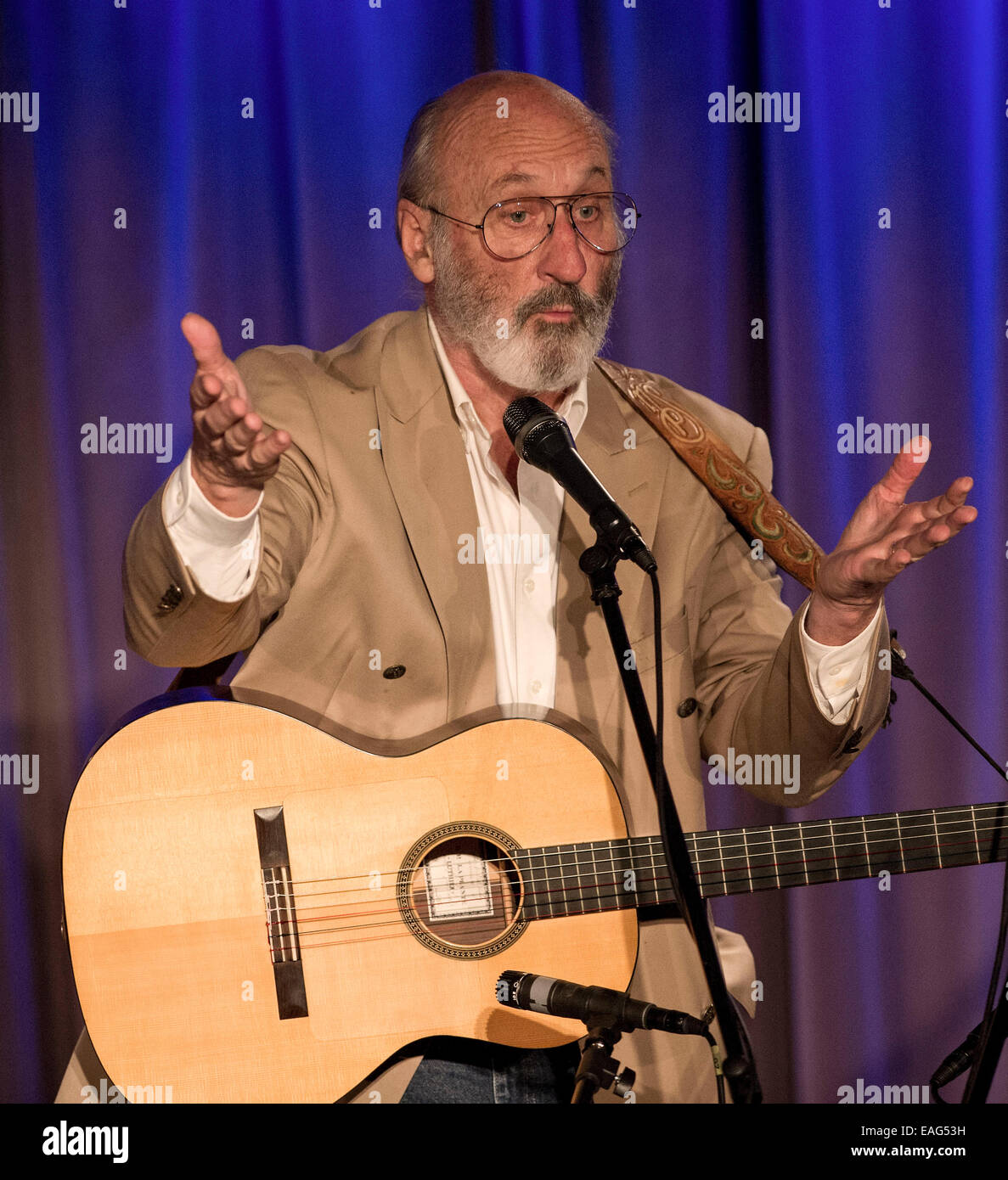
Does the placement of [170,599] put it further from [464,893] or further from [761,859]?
[761,859]

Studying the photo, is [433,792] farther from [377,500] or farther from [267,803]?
[377,500]

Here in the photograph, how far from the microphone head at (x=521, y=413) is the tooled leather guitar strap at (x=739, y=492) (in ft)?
2.45

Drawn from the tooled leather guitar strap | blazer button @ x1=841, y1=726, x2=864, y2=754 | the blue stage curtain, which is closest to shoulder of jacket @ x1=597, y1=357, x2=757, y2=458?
the tooled leather guitar strap

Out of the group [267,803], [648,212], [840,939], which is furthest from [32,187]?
[840,939]

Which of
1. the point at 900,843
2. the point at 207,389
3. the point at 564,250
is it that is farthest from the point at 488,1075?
the point at 564,250

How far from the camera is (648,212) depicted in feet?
9.76

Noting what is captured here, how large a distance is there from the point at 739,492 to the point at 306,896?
1.26 meters

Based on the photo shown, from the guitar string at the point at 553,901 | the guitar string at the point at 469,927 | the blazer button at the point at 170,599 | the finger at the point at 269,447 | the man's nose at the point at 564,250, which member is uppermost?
the man's nose at the point at 564,250

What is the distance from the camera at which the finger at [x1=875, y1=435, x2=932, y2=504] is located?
5.94 feet

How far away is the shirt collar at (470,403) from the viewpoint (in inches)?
95.7

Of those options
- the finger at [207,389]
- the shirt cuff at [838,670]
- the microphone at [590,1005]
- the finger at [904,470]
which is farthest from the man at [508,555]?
the finger at [207,389]

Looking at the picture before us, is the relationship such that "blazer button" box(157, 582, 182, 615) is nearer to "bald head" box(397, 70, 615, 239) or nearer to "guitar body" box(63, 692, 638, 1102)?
"guitar body" box(63, 692, 638, 1102)

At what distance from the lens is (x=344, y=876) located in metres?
2.01

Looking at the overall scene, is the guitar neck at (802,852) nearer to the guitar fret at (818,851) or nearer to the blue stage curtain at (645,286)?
the guitar fret at (818,851)
